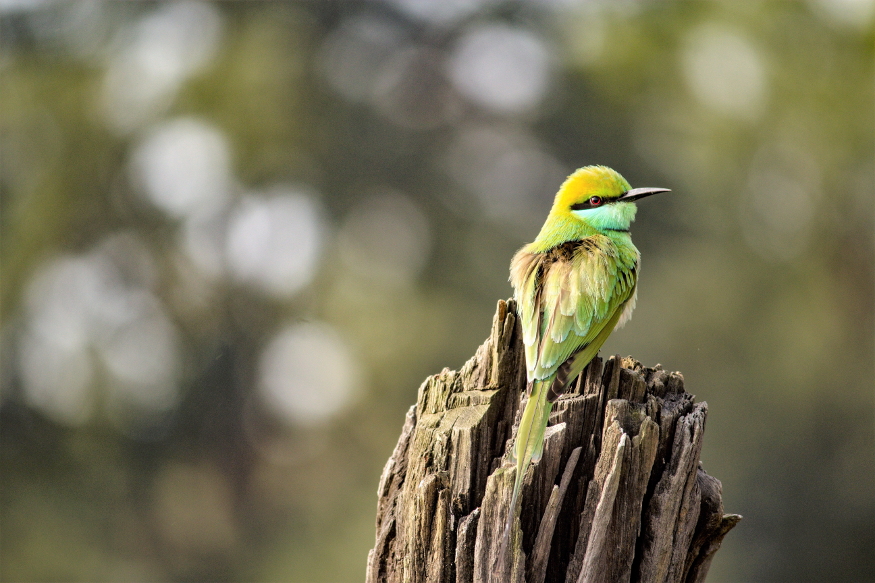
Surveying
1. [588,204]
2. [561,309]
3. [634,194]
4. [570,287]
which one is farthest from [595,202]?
[561,309]

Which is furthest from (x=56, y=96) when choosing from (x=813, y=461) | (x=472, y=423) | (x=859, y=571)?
(x=859, y=571)

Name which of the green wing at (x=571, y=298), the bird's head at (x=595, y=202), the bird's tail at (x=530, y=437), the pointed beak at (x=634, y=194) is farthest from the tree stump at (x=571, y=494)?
the pointed beak at (x=634, y=194)

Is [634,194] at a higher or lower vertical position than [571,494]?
higher

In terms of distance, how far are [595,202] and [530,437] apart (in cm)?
153

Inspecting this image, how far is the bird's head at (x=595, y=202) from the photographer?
3.67m

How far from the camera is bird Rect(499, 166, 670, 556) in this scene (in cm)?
267

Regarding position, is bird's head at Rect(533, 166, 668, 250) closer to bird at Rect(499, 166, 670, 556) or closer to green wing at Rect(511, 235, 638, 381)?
bird at Rect(499, 166, 670, 556)

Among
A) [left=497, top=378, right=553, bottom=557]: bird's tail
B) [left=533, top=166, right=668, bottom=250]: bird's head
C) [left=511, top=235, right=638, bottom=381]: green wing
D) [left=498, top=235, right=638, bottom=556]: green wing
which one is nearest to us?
[left=497, top=378, right=553, bottom=557]: bird's tail

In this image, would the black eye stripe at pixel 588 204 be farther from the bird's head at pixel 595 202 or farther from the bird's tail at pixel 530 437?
the bird's tail at pixel 530 437

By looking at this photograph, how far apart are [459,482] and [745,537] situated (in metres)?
7.22

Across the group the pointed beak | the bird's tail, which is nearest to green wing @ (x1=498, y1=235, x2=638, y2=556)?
the bird's tail

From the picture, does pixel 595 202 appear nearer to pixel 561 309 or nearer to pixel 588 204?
pixel 588 204

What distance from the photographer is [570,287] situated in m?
3.17

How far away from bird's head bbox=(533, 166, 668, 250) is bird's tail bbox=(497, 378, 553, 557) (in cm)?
111
